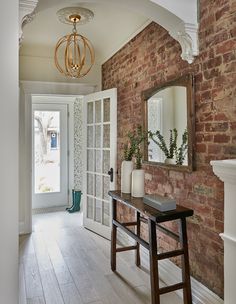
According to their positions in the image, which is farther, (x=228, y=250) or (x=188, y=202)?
(x=188, y=202)

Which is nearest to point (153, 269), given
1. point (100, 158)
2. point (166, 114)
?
point (166, 114)

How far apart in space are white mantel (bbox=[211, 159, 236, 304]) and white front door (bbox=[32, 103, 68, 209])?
442cm

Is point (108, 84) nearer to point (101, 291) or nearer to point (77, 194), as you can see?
point (77, 194)

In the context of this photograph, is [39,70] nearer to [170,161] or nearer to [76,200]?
[170,161]

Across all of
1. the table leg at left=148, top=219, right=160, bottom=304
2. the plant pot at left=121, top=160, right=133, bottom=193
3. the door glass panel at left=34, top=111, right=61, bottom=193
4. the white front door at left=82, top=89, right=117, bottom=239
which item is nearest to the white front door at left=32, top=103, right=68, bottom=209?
the door glass panel at left=34, top=111, right=61, bottom=193

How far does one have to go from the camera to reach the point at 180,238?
2.07 m

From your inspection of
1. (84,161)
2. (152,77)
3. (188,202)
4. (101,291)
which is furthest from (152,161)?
(84,161)

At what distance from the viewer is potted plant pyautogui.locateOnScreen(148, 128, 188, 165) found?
2342 mm

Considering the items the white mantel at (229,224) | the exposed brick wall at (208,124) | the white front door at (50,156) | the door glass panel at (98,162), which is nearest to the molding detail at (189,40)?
the exposed brick wall at (208,124)

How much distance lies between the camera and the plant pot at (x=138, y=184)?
249cm

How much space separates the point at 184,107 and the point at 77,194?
11.8ft

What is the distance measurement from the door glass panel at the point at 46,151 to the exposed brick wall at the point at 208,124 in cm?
332

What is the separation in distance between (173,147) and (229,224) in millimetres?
1028

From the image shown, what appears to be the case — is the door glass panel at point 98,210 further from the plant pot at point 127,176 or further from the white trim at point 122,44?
the white trim at point 122,44
